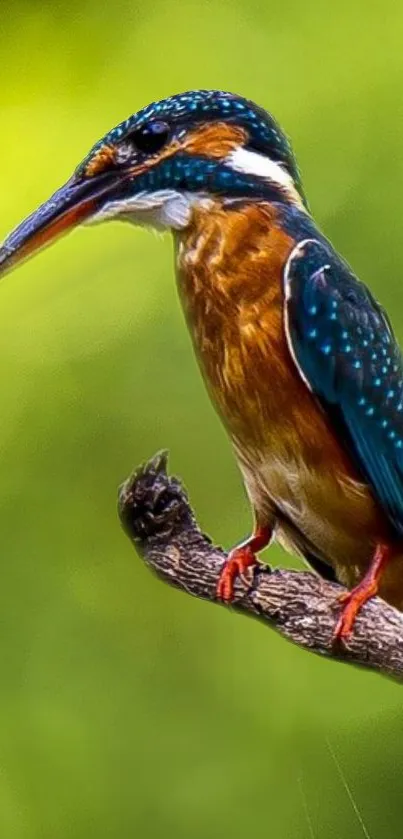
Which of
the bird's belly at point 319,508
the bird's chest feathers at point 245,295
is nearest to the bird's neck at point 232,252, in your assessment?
the bird's chest feathers at point 245,295

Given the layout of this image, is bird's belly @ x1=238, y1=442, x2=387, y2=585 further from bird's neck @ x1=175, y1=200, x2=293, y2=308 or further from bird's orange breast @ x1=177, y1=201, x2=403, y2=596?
bird's neck @ x1=175, y1=200, x2=293, y2=308

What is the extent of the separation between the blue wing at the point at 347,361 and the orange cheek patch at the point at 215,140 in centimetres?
8

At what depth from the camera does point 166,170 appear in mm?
699

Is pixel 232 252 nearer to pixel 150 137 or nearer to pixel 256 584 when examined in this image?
pixel 150 137

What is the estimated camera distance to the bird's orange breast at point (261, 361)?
71 centimetres

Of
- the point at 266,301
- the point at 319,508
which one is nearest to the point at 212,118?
the point at 266,301

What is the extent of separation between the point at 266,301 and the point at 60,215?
0.14 m

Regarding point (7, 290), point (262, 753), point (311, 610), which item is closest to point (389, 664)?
point (311, 610)

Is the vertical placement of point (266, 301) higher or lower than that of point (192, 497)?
higher

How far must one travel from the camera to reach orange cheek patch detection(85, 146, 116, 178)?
696mm

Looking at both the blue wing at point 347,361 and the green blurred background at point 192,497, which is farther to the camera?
the green blurred background at point 192,497

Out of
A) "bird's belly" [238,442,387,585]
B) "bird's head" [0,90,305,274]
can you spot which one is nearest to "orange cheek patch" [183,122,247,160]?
"bird's head" [0,90,305,274]

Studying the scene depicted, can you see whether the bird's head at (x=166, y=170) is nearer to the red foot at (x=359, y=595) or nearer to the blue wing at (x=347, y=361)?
the blue wing at (x=347, y=361)

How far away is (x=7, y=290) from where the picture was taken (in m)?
0.96
